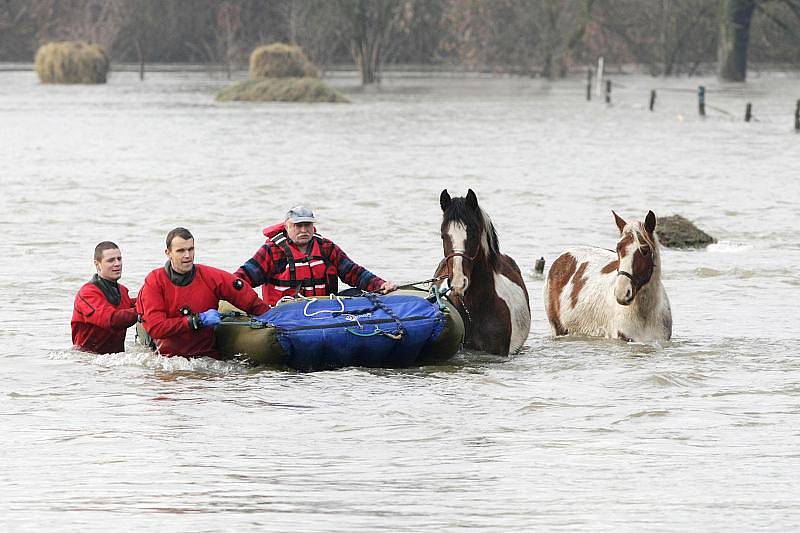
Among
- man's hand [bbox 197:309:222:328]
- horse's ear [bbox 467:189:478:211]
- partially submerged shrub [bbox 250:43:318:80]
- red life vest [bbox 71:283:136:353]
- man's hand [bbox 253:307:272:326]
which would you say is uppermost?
horse's ear [bbox 467:189:478:211]

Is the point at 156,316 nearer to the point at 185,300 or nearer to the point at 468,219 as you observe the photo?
the point at 185,300

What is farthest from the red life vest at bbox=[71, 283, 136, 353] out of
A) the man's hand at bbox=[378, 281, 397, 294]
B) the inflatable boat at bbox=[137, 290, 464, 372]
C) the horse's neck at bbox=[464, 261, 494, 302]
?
the horse's neck at bbox=[464, 261, 494, 302]

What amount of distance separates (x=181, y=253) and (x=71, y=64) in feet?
214

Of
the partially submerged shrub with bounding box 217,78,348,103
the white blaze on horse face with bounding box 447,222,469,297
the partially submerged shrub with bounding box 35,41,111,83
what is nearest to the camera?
the white blaze on horse face with bounding box 447,222,469,297

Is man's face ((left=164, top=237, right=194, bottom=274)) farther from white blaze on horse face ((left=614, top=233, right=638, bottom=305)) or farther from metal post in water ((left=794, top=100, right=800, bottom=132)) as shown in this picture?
metal post in water ((left=794, top=100, right=800, bottom=132))

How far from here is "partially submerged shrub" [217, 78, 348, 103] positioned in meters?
60.4

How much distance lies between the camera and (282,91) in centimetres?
6203

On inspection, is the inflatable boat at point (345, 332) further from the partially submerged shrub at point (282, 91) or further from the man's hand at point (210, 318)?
the partially submerged shrub at point (282, 91)

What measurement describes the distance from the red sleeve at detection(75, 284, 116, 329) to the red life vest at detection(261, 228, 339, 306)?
121 centimetres

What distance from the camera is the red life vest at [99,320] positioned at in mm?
12398

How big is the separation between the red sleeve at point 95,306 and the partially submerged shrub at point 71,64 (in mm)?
63827

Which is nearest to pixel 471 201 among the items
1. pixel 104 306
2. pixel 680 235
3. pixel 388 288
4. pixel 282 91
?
pixel 388 288

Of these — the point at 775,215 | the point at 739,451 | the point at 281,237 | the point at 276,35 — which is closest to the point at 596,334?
the point at 281,237

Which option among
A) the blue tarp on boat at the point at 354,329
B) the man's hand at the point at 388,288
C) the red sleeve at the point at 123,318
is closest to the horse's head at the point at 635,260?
the blue tarp on boat at the point at 354,329
